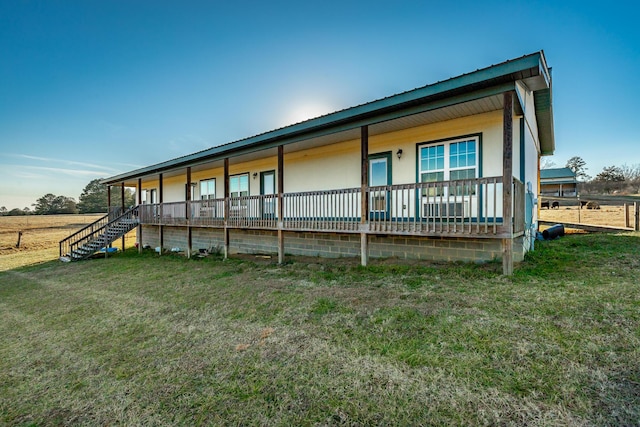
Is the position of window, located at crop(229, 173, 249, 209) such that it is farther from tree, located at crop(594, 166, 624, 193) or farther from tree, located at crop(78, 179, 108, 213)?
tree, located at crop(78, 179, 108, 213)

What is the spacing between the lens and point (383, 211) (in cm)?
891

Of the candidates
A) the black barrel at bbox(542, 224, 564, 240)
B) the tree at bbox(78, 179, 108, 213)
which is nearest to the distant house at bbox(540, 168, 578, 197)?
the black barrel at bbox(542, 224, 564, 240)

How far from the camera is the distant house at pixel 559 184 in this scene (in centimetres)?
3391

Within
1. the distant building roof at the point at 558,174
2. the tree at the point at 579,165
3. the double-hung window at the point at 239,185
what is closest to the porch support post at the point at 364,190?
the double-hung window at the point at 239,185

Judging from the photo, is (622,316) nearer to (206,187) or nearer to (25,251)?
(206,187)

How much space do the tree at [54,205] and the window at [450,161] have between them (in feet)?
238

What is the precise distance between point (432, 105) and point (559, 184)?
125ft

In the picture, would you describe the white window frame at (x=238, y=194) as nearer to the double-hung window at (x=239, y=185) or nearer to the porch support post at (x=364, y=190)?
the double-hung window at (x=239, y=185)

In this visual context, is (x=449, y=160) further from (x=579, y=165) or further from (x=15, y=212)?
(x=15, y=212)

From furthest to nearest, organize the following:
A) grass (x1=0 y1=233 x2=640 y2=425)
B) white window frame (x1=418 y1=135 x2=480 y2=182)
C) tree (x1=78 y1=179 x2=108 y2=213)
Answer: tree (x1=78 y1=179 x2=108 y2=213)
white window frame (x1=418 y1=135 x2=480 y2=182)
grass (x1=0 y1=233 x2=640 y2=425)

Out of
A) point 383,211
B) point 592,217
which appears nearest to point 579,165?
point 592,217

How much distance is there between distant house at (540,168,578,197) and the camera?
3391 cm

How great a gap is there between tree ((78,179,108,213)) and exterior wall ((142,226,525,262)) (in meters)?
57.0

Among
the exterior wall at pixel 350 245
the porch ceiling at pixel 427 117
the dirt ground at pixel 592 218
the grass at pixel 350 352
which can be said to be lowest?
the grass at pixel 350 352
